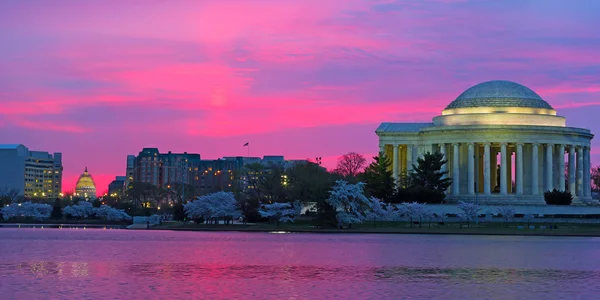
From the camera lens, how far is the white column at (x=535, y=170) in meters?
142

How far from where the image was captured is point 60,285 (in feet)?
147

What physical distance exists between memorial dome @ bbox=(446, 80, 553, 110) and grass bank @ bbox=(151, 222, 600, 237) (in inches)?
1048

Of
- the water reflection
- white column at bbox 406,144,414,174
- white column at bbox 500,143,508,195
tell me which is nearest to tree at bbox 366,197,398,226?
white column at bbox 500,143,508,195

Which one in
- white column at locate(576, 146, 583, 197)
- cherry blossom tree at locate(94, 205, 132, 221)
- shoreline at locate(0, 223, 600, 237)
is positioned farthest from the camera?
cherry blossom tree at locate(94, 205, 132, 221)

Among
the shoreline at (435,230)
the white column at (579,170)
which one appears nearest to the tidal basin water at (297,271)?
the shoreline at (435,230)

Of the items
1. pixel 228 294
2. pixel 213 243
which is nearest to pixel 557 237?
pixel 213 243

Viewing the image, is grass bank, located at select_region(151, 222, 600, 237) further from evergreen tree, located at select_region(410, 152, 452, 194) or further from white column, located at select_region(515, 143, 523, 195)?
white column, located at select_region(515, 143, 523, 195)

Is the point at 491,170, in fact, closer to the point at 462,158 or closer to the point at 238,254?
the point at 462,158

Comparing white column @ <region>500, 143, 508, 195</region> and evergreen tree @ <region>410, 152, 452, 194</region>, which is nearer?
evergreen tree @ <region>410, 152, 452, 194</region>

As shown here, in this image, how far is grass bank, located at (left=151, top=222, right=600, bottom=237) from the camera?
362 ft

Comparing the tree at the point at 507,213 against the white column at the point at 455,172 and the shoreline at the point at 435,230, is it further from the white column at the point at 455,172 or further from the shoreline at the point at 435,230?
the white column at the point at 455,172

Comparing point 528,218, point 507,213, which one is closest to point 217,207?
point 507,213

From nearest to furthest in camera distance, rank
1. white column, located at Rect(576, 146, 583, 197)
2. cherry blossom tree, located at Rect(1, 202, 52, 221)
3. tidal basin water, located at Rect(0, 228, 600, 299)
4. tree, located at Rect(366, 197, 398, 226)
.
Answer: tidal basin water, located at Rect(0, 228, 600, 299), tree, located at Rect(366, 197, 398, 226), white column, located at Rect(576, 146, 583, 197), cherry blossom tree, located at Rect(1, 202, 52, 221)

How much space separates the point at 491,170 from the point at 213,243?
74.6 m
